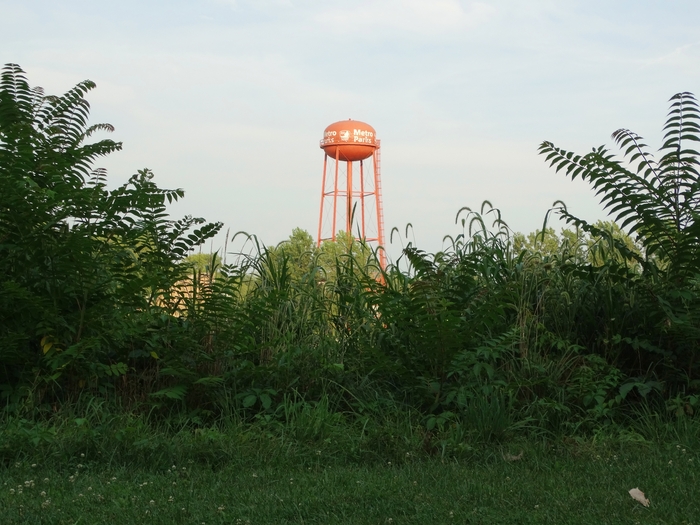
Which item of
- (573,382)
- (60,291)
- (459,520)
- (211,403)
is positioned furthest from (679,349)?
(60,291)

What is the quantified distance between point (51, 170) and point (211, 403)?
2171 millimetres

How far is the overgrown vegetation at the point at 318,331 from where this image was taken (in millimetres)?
5184

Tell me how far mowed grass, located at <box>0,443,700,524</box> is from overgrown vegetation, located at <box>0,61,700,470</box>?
35 cm

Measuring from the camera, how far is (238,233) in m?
6.93

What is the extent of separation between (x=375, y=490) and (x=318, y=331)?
2.52 m

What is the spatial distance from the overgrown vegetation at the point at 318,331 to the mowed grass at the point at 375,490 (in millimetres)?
354

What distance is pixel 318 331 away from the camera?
6258 millimetres

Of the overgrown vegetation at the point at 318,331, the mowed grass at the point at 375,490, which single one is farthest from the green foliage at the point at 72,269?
the mowed grass at the point at 375,490

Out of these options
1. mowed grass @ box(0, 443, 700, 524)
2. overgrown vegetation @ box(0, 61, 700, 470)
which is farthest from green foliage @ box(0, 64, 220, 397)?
mowed grass @ box(0, 443, 700, 524)

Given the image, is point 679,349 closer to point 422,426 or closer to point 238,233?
point 422,426

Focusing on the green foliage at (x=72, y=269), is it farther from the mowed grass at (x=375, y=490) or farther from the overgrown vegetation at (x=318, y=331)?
the mowed grass at (x=375, y=490)

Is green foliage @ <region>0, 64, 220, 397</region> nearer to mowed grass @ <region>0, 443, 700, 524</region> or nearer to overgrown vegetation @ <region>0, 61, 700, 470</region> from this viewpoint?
overgrown vegetation @ <region>0, 61, 700, 470</region>

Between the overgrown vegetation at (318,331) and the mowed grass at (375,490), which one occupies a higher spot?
the overgrown vegetation at (318,331)

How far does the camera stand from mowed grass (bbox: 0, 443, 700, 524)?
3471mm
